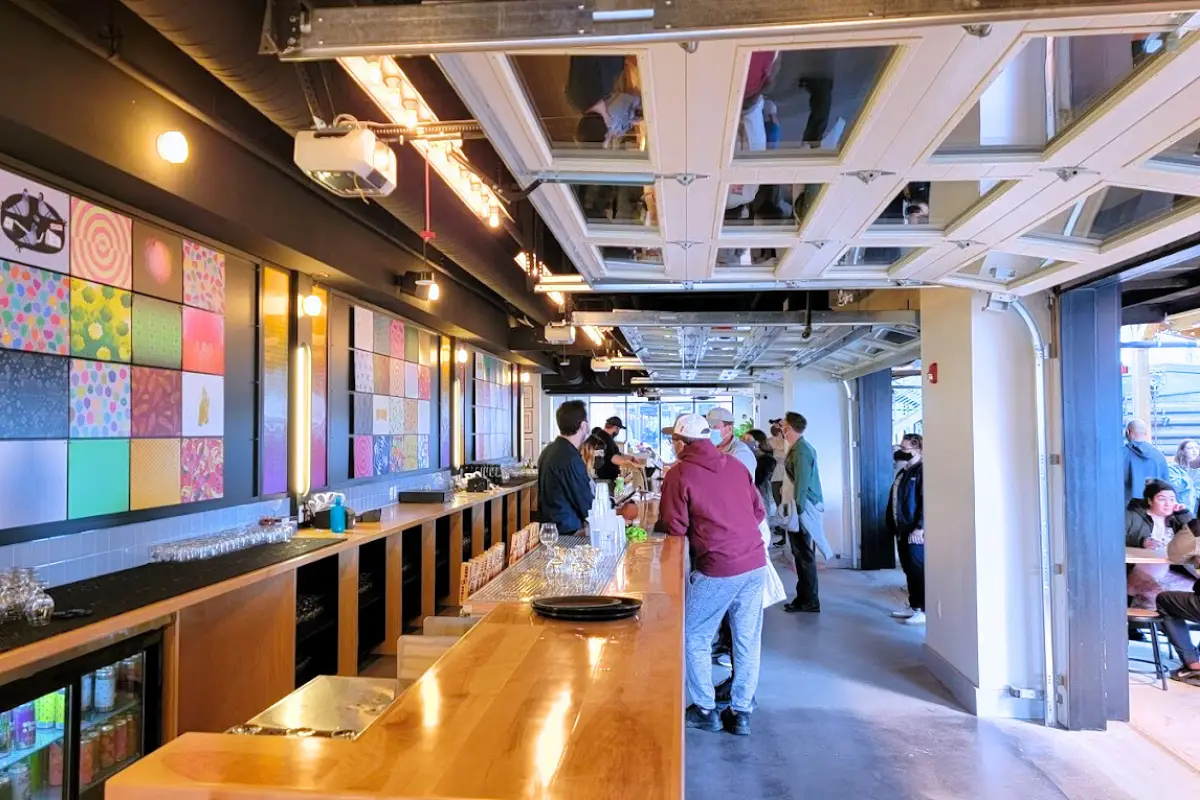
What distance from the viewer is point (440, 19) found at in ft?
5.74

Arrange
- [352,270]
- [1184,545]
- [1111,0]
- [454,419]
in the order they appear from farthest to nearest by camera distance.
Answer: [454,419] < [352,270] < [1184,545] < [1111,0]

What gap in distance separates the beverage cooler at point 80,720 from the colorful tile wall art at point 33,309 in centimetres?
124

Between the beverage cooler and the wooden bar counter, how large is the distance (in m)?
1.40

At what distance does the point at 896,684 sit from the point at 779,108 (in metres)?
4.26

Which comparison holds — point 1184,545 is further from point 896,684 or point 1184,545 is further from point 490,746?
point 490,746

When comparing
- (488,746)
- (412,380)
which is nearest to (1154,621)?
(488,746)

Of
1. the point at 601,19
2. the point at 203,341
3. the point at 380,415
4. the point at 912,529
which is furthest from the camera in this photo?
the point at 380,415

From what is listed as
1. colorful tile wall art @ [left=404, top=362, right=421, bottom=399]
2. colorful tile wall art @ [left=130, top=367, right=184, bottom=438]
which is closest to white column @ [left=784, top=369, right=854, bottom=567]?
colorful tile wall art @ [left=404, top=362, right=421, bottom=399]

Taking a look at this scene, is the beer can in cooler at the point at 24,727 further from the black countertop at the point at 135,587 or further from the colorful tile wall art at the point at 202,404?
the colorful tile wall art at the point at 202,404

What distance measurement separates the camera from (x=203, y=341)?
13.9 feet

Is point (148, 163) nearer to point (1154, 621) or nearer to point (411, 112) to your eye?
point (411, 112)

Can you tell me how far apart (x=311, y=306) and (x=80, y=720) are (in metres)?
3.24

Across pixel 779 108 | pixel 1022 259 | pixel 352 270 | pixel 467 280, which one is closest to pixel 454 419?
pixel 467 280

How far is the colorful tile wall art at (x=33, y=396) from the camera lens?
9.66ft
